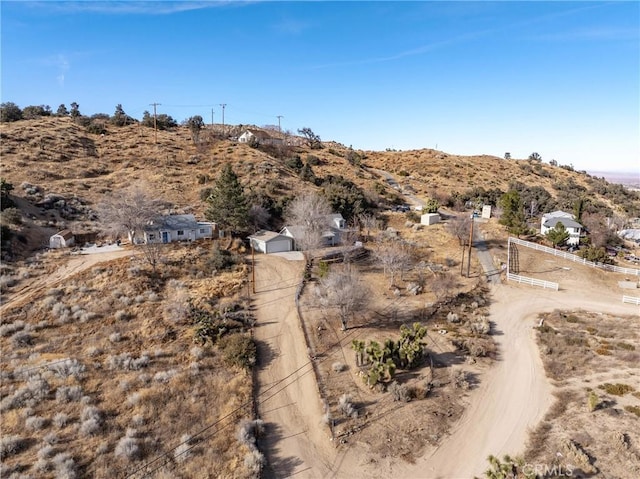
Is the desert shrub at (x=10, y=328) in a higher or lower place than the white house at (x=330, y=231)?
lower

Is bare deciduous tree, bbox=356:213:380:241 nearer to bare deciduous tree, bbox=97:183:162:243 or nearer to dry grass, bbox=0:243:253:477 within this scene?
bare deciduous tree, bbox=97:183:162:243

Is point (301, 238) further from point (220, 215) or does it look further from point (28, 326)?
point (28, 326)

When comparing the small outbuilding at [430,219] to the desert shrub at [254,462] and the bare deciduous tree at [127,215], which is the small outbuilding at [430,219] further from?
the desert shrub at [254,462]

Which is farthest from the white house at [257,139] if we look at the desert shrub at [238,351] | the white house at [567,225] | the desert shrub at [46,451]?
the desert shrub at [46,451]

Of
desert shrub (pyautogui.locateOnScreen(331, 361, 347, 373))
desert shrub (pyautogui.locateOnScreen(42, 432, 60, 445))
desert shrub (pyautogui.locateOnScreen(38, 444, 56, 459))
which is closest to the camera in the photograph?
desert shrub (pyautogui.locateOnScreen(38, 444, 56, 459))

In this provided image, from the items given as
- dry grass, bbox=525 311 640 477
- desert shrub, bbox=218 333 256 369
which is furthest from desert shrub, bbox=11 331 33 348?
dry grass, bbox=525 311 640 477
